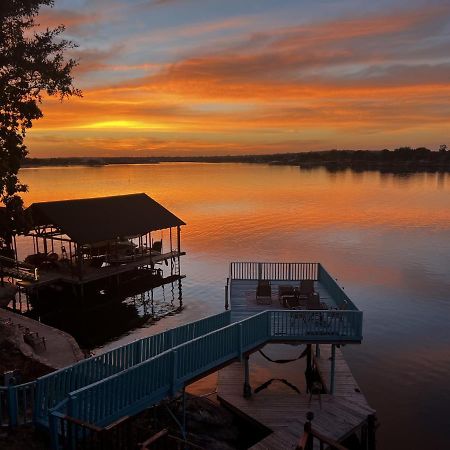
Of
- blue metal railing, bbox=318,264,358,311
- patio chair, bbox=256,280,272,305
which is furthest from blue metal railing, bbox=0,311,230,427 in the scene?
blue metal railing, bbox=318,264,358,311

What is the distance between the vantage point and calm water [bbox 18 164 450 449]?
2183 centimetres

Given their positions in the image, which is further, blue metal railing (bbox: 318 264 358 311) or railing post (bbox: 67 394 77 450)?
blue metal railing (bbox: 318 264 358 311)

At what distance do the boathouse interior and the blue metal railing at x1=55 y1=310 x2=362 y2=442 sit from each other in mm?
18819

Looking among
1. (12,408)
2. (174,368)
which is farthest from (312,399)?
(12,408)

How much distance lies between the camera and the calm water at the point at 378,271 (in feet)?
71.6

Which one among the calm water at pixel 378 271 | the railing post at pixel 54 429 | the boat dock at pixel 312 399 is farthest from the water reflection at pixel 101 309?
the railing post at pixel 54 429

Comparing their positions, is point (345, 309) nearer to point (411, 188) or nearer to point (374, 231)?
point (374, 231)

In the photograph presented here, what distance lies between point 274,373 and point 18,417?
46.5ft

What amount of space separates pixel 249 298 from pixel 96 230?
16765mm

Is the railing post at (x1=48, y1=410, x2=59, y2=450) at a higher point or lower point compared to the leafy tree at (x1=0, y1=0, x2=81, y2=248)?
lower

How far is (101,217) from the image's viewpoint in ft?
123

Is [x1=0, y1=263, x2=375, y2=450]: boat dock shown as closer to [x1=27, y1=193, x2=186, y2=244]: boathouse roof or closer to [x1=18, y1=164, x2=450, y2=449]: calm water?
[x1=18, y1=164, x2=450, y2=449]: calm water

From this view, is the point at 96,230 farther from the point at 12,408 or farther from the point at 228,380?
the point at 12,408

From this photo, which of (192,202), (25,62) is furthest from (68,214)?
(192,202)
